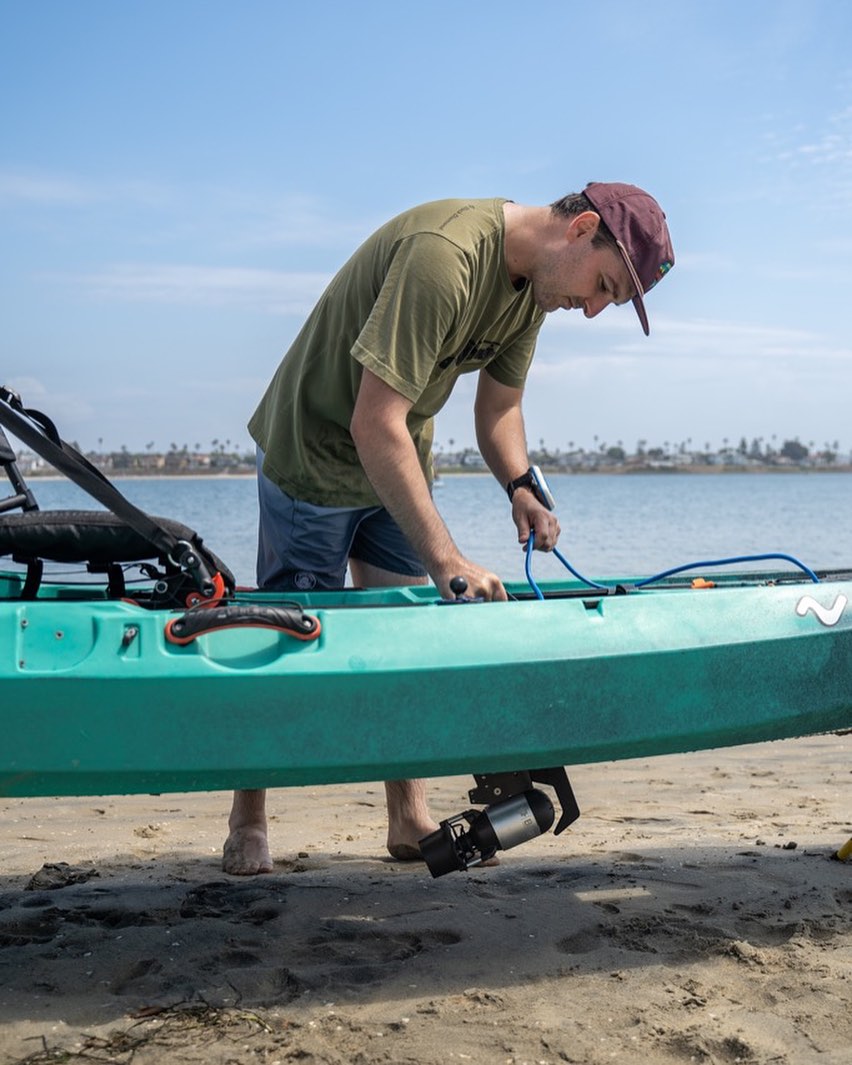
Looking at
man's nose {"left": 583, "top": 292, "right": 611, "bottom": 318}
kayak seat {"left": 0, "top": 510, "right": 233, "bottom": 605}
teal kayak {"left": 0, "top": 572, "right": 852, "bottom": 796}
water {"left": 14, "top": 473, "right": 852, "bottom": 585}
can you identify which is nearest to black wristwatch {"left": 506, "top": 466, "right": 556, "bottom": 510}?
man's nose {"left": 583, "top": 292, "right": 611, "bottom": 318}

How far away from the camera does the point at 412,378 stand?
9.12 feet

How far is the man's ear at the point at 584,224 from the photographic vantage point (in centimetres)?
285

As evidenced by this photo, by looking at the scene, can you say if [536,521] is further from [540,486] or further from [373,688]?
[373,688]

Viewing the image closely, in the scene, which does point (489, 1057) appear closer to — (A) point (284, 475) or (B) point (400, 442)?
(B) point (400, 442)

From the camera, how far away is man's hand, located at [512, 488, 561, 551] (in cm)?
349

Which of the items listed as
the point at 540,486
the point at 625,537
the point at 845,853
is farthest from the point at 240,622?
the point at 625,537

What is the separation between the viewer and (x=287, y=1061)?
222 centimetres

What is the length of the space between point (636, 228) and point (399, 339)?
644 millimetres

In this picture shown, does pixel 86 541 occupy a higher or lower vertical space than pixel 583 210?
lower

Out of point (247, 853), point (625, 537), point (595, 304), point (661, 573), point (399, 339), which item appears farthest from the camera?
point (625, 537)

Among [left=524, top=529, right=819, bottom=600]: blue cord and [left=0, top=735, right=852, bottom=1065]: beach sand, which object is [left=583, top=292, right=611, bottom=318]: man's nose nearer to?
[left=524, top=529, right=819, bottom=600]: blue cord

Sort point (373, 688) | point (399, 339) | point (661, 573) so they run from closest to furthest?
point (373, 688) → point (399, 339) → point (661, 573)

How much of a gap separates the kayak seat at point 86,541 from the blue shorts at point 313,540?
1.05 ft

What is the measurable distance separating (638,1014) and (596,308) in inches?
65.8
